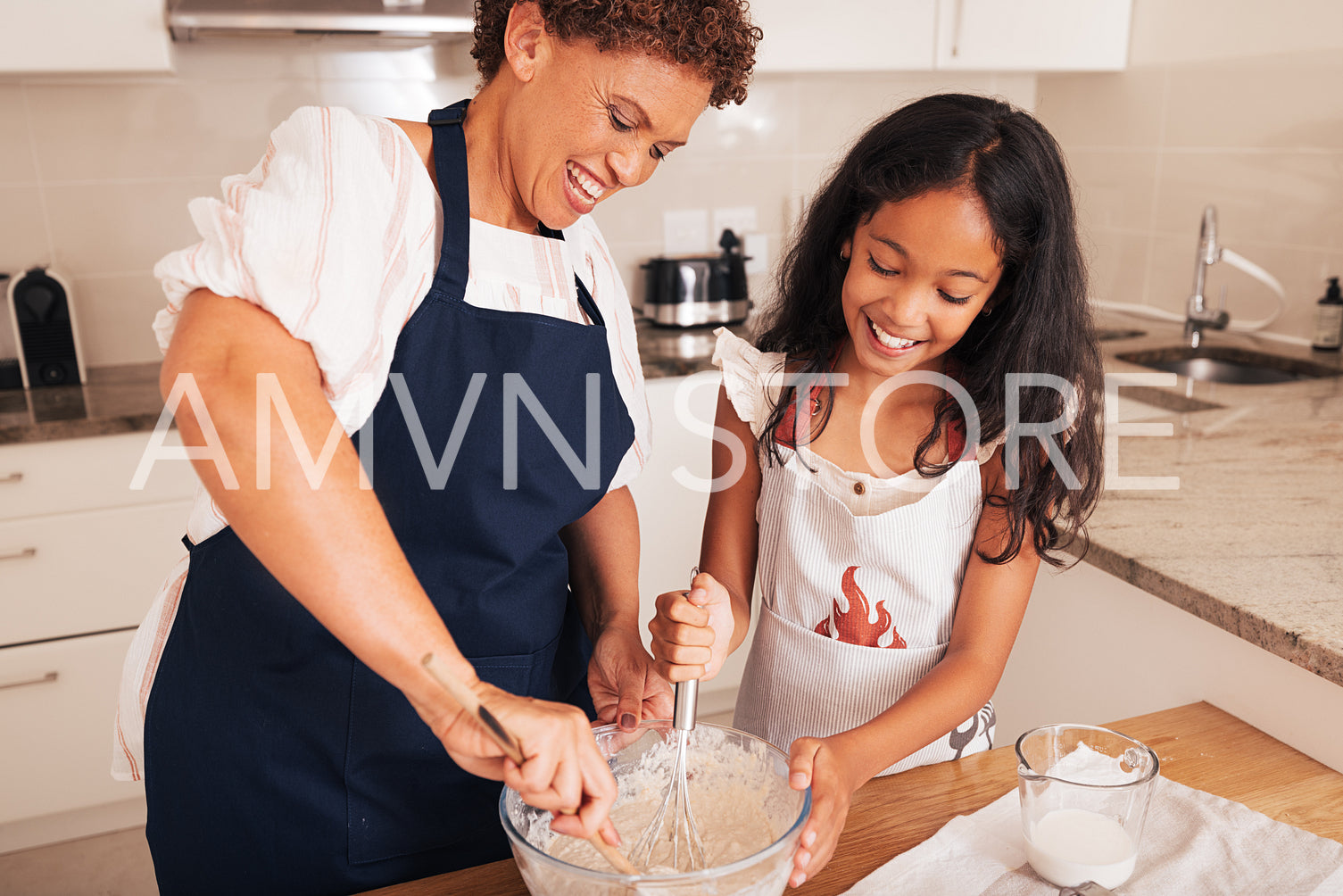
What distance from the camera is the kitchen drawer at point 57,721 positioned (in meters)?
1.90

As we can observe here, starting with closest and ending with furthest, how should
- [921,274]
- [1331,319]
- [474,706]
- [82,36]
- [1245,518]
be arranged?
[474,706] < [921,274] < [1245,518] < [82,36] < [1331,319]

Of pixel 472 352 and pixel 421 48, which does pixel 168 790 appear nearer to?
pixel 472 352

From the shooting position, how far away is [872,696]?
1.10 meters

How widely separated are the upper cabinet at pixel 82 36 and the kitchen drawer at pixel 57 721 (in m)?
1.04

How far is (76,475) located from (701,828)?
153cm

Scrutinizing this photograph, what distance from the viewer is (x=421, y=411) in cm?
83

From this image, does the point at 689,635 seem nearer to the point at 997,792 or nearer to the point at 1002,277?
the point at 997,792

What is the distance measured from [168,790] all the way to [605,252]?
0.65 m

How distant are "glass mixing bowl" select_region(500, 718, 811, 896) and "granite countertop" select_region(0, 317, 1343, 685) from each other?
0.54m

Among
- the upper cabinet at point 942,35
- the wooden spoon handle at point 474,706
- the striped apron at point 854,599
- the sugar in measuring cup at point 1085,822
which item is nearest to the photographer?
the wooden spoon handle at point 474,706

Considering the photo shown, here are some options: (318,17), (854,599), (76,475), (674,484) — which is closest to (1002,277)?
(854,599)

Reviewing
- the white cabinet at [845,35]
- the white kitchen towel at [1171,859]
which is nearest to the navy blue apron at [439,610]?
the white kitchen towel at [1171,859]

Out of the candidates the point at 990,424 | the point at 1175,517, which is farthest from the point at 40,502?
the point at 1175,517

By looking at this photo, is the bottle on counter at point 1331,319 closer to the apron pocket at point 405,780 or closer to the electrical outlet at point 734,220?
the electrical outlet at point 734,220
